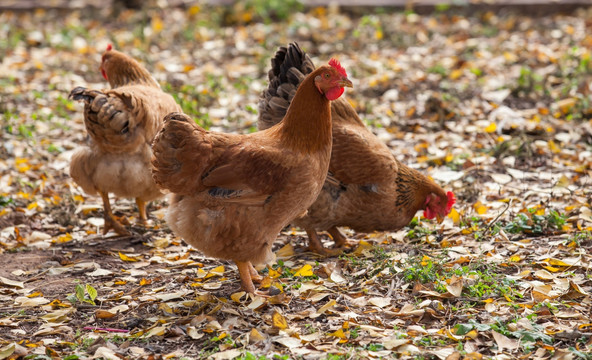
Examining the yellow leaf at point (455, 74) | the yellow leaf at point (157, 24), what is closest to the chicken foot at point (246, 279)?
the yellow leaf at point (455, 74)

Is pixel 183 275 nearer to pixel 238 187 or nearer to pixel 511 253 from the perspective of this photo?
pixel 238 187

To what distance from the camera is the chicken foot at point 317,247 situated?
5.53m

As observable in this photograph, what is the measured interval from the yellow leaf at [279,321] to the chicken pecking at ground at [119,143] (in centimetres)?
209

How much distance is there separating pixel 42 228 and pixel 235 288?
7.39 ft

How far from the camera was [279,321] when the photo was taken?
418cm

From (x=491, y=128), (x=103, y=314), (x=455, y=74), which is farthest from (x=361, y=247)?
(x=455, y=74)

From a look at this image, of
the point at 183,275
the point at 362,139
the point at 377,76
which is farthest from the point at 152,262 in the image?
the point at 377,76

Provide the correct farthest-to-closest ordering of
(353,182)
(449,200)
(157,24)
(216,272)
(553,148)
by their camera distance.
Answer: (157,24), (553,148), (449,200), (353,182), (216,272)

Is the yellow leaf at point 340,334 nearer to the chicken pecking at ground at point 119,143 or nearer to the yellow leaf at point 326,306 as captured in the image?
the yellow leaf at point 326,306

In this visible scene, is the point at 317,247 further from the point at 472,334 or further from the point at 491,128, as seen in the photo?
the point at 491,128

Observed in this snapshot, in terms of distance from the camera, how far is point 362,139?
213 inches

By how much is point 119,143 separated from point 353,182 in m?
1.97

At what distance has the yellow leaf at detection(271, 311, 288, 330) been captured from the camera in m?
4.16

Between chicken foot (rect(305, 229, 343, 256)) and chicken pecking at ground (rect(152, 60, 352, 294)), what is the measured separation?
3.20ft
